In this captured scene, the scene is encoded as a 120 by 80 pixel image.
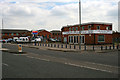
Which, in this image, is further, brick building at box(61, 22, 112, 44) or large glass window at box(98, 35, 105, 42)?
large glass window at box(98, 35, 105, 42)

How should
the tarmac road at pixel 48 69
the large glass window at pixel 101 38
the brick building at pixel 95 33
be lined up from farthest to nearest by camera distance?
the large glass window at pixel 101 38, the brick building at pixel 95 33, the tarmac road at pixel 48 69

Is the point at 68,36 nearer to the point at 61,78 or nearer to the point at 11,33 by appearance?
the point at 61,78

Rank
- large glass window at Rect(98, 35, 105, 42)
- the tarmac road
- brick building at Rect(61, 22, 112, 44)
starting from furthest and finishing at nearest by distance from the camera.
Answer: large glass window at Rect(98, 35, 105, 42)
brick building at Rect(61, 22, 112, 44)
the tarmac road

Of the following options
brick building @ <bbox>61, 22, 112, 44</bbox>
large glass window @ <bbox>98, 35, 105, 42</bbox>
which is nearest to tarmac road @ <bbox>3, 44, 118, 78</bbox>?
brick building @ <bbox>61, 22, 112, 44</bbox>

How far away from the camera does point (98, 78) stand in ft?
23.1

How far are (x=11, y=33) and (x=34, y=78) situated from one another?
100m

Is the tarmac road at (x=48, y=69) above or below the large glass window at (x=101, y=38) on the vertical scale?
below

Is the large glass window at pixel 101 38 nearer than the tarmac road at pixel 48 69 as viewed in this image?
No

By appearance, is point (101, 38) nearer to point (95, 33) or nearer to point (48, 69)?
point (95, 33)

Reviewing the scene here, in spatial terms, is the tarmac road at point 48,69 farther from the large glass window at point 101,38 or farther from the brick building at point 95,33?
the large glass window at point 101,38

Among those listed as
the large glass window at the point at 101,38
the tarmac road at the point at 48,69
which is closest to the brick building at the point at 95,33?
the large glass window at the point at 101,38

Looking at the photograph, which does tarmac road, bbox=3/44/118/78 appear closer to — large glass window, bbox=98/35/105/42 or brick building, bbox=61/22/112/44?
brick building, bbox=61/22/112/44

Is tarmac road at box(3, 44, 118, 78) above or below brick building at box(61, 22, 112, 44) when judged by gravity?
below

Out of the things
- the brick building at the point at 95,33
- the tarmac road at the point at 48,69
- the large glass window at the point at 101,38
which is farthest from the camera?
the large glass window at the point at 101,38
